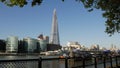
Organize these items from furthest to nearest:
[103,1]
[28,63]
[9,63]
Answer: [103,1] < [28,63] < [9,63]

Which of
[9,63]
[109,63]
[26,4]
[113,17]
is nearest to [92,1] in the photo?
[113,17]

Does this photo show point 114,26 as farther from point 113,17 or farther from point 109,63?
point 109,63

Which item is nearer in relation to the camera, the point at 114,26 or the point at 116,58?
the point at 116,58

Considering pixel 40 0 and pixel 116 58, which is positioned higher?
pixel 40 0

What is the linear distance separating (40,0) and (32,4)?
14.6 inches

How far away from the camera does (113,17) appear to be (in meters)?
22.5

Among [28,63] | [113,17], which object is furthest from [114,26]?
[28,63]

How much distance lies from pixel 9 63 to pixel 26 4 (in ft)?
12.2

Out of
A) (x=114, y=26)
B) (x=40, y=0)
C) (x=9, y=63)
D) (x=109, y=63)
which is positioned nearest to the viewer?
(x=9, y=63)

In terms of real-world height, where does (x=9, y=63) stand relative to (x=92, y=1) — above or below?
below

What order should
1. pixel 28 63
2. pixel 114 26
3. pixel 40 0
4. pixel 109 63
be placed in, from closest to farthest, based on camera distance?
pixel 28 63 → pixel 40 0 → pixel 109 63 → pixel 114 26

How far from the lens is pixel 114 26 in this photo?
81.7 feet

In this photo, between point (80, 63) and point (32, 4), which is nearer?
point (32, 4)

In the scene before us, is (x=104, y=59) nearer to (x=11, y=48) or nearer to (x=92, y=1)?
(x=92, y=1)
